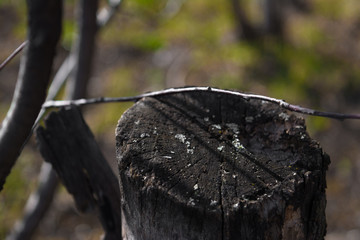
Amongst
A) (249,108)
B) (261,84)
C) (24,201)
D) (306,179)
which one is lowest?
(306,179)

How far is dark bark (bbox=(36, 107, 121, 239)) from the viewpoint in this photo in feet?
5.52

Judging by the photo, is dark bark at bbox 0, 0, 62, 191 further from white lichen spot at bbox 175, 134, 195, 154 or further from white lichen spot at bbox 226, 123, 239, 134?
white lichen spot at bbox 226, 123, 239, 134

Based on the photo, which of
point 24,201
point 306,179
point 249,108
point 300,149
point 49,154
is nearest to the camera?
point 306,179

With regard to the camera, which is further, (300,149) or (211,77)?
(211,77)

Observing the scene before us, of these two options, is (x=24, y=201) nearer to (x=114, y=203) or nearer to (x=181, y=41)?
(x=114, y=203)

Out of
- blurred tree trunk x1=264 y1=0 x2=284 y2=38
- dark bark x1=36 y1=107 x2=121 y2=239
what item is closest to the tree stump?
dark bark x1=36 y1=107 x2=121 y2=239

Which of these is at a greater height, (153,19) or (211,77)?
(153,19)

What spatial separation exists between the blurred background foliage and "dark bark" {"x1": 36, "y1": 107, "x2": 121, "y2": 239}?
2.10 metres

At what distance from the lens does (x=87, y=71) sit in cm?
265

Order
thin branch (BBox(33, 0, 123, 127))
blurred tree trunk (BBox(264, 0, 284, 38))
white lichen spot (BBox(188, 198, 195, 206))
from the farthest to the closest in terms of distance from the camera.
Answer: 1. blurred tree trunk (BBox(264, 0, 284, 38))
2. thin branch (BBox(33, 0, 123, 127))
3. white lichen spot (BBox(188, 198, 195, 206))

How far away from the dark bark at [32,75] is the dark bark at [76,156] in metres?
0.31

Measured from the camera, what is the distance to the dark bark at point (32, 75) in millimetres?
1129

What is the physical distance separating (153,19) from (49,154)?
4744 mm

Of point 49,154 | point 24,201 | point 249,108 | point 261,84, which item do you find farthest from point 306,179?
point 261,84
